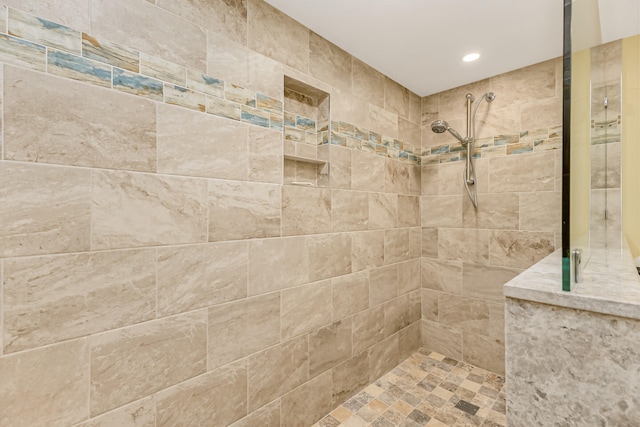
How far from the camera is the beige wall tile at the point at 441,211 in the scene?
2432 millimetres

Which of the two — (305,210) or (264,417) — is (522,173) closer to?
(305,210)

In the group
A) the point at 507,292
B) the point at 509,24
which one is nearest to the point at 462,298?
the point at 507,292

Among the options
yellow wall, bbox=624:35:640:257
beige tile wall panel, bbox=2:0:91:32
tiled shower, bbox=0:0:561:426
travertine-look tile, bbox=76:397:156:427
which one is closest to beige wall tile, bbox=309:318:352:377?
tiled shower, bbox=0:0:561:426

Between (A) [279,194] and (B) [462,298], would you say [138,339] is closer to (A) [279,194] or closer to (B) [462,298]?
(A) [279,194]

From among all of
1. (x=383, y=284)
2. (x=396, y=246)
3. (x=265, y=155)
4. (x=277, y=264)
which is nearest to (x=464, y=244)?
(x=396, y=246)

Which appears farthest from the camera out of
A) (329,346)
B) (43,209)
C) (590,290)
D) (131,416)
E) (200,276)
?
(329,346)

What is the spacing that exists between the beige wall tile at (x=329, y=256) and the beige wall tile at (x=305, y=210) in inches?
2.7

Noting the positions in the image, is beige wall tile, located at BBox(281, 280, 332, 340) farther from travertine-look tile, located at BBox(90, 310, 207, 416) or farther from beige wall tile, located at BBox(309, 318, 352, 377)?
travertine-look tile, located at BBox(90, 310, 207, 416)

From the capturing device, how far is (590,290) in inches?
30.9

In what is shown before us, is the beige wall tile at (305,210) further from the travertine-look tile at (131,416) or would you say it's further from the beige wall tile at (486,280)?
the beige wall tile at (486,280)

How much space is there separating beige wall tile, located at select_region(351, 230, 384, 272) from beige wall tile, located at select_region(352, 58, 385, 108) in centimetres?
99

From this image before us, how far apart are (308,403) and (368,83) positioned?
214cm

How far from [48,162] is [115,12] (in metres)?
0.58

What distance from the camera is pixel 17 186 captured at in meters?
0.87
